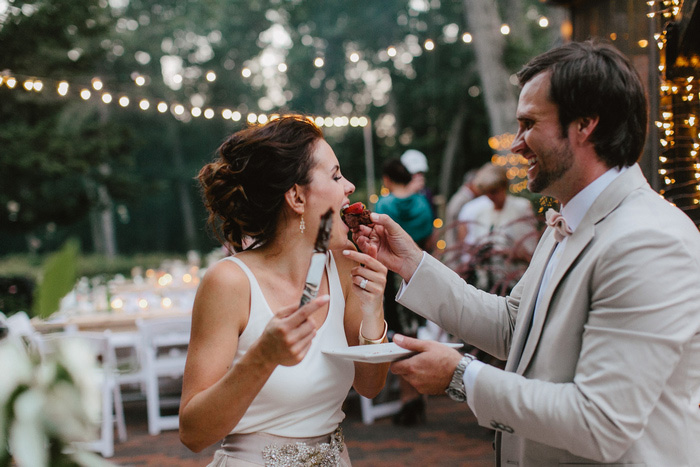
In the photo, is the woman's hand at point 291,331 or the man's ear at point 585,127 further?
the man's ear at point 585,127

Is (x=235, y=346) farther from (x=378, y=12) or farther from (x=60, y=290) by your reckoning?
(x=378, y=12)

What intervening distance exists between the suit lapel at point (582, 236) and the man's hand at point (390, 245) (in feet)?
2.09

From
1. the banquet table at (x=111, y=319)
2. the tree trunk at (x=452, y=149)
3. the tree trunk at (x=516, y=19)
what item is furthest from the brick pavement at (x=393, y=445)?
the tree trunk at (x=452, y=149)

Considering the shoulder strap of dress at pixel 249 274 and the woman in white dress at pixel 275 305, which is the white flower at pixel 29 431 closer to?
the woman in white dress at pixel 275 305

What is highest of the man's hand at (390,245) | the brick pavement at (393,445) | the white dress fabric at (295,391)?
the man's hand at (390,245)

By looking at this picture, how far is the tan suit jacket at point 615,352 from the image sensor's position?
→ 147cm

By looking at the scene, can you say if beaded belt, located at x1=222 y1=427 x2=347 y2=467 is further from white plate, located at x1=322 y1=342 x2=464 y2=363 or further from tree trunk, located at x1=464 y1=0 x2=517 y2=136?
tree trunk, located at x1=464 y1=0 x2=517 y2=136

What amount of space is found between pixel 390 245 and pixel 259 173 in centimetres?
55

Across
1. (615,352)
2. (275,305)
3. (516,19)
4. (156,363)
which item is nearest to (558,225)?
(615,352)

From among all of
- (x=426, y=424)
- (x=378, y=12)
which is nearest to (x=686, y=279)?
(x=426, y=424)

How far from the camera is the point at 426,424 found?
596cm

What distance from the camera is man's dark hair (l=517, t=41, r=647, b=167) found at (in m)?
1.70

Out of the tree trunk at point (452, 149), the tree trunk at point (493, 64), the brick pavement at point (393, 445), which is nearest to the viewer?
the brick pavement at point (393, 445)

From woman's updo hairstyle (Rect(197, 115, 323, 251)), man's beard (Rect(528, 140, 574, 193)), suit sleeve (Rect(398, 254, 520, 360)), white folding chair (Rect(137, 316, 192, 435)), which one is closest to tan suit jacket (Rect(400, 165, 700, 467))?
man's beard (Rect(528, 140, 574, 193))
